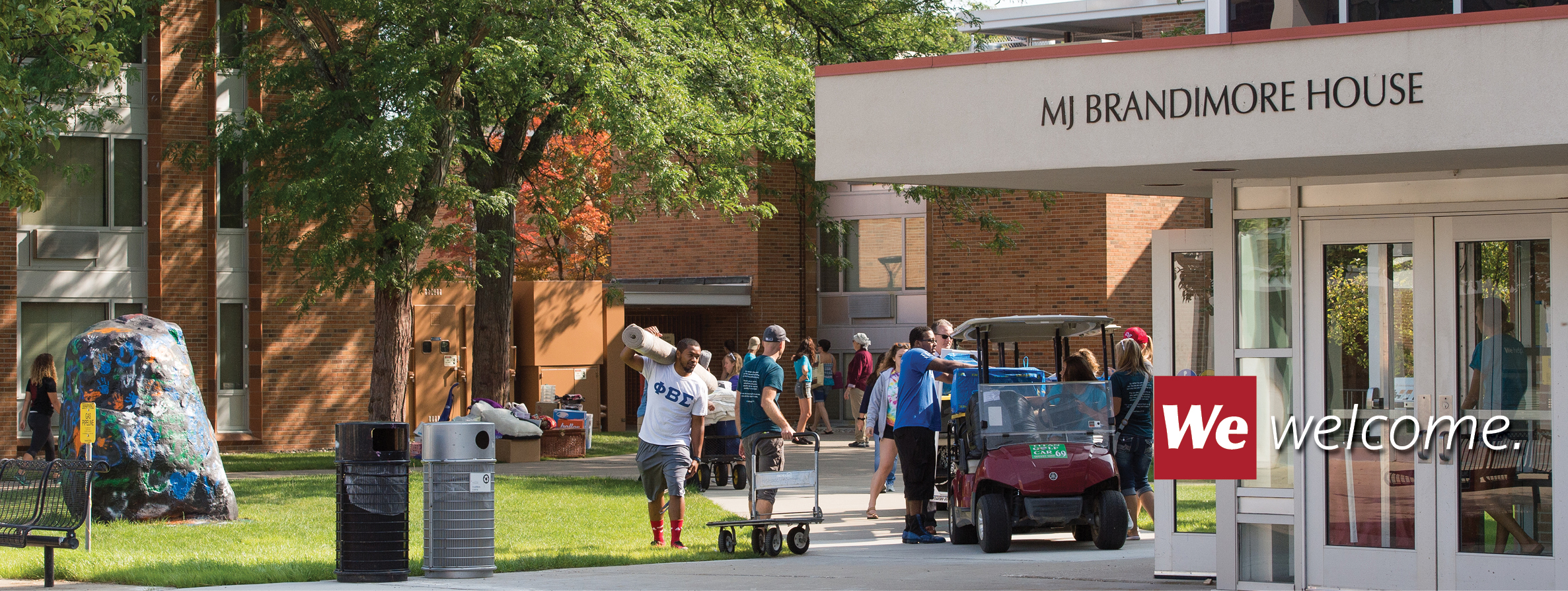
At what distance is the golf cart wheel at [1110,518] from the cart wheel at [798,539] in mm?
2109

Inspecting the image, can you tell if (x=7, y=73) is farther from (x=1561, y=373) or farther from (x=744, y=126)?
(x=1561, y=373)

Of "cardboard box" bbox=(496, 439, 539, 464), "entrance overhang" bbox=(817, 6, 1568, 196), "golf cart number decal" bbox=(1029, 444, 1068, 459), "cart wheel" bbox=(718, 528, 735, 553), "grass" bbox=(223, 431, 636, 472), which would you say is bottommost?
"grass" bbox=(223, 431, 636, 472)

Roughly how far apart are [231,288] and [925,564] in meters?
17.0

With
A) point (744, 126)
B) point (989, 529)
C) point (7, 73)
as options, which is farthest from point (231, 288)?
point (989, 529)

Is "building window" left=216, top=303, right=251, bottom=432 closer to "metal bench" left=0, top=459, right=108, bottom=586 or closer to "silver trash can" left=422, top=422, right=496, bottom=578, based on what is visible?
"metal bench" left=0, top=459, right=108, bottom=586

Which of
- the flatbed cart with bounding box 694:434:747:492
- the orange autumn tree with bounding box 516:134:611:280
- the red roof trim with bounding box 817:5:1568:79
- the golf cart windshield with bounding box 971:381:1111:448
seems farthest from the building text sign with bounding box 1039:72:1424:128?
the orange autumn tree with bounding box 516:134:611:280

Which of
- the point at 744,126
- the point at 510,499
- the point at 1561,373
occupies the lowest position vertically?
the point at 510,499

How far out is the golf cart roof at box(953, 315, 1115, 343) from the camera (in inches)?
465

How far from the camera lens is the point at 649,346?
1051 centimetres

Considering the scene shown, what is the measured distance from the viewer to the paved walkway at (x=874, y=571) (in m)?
9.20

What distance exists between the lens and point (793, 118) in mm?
19766

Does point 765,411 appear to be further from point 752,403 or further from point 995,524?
point 995,524

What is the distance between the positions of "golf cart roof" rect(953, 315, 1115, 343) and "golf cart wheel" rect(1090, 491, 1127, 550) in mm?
1530

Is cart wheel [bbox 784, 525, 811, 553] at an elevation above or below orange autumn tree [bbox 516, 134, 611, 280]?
below
